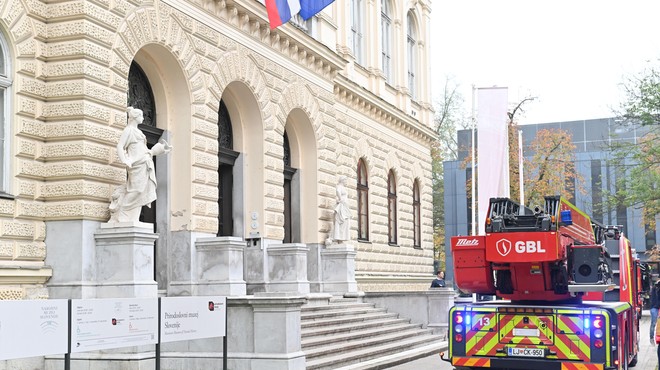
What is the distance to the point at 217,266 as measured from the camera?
17.8 m

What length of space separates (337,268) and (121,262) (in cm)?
1063

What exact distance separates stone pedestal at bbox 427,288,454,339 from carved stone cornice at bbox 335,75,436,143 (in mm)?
6813

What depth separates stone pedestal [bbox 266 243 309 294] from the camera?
21.1 m

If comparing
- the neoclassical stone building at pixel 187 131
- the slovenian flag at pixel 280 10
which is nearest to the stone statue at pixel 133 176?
the neoclassical stone building at pixel 187 131

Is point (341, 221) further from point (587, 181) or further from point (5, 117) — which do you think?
point (587, 181)

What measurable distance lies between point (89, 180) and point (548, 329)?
735cm

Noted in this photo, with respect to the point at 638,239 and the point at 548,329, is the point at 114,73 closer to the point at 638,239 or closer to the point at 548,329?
the point at 548,329

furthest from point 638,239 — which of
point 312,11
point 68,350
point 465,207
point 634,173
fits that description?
point 68,350

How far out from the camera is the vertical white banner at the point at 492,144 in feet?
78.4

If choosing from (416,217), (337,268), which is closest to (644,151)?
(416,217)

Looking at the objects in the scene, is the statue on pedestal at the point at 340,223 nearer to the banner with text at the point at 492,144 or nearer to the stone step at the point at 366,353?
the stone step at the point at 366,353

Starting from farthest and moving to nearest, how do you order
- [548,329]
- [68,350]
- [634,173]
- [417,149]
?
[634,173], [417,149], [548,329], [68,350]

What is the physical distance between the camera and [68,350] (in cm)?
920

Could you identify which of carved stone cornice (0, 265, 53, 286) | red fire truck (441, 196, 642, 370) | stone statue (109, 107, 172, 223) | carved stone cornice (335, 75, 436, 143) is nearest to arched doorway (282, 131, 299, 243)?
carved stone cornice (335, 75, 436, 143)
